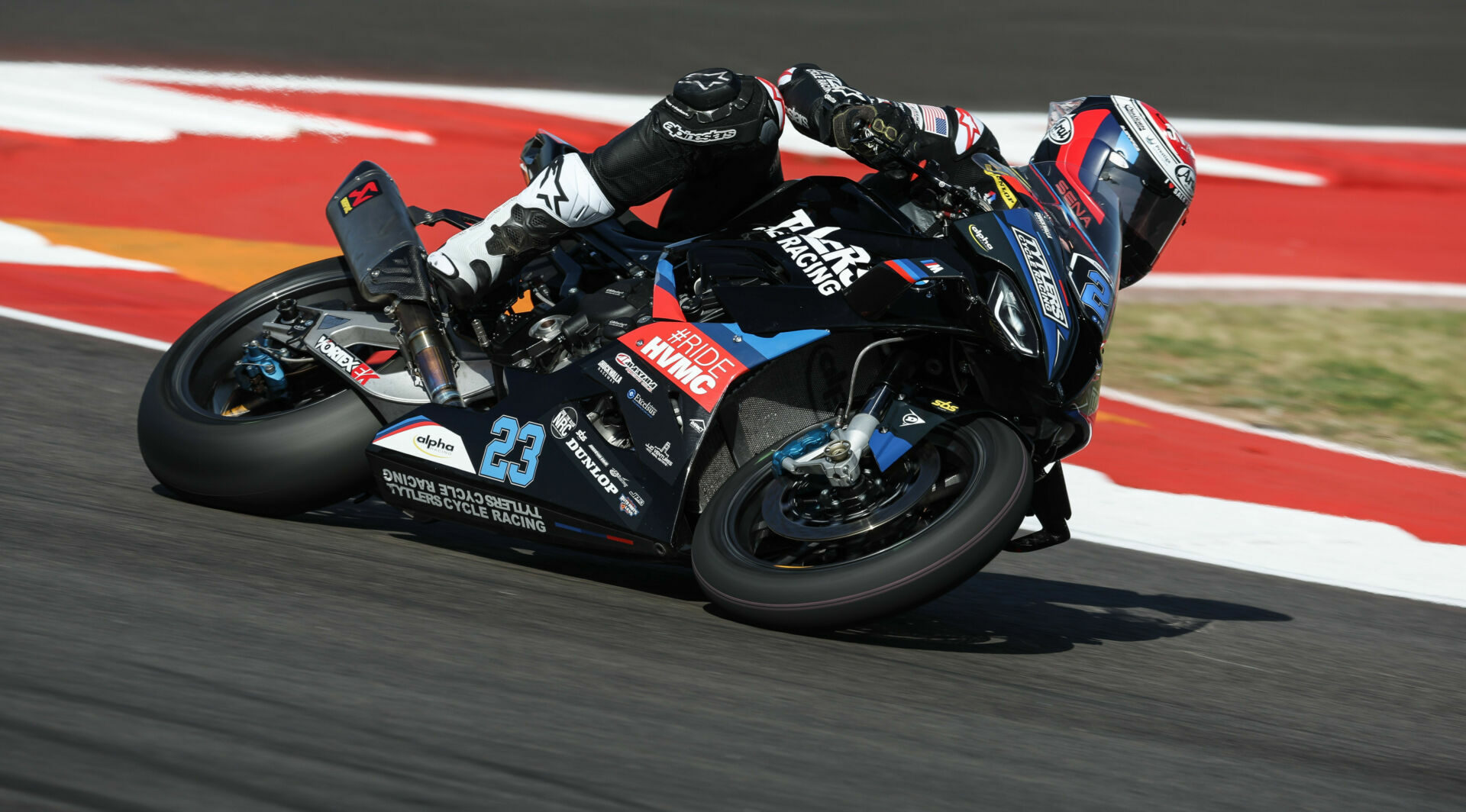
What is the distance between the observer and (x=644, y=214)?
10.3 metres

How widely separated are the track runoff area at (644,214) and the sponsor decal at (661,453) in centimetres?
233

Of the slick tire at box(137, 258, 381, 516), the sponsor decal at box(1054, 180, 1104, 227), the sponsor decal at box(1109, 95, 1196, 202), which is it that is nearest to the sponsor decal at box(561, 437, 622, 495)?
the slick tire at box(137, 258, 381, 516)

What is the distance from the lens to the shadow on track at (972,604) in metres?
3.98

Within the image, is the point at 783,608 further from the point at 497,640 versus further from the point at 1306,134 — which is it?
the point at 1306,134

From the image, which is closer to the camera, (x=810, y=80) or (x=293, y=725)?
(x=293, y=725)

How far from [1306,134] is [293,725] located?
12.0 m

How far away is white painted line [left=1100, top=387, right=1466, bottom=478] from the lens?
7.14 metres

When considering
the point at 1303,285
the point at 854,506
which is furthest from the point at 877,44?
the point at 854,506

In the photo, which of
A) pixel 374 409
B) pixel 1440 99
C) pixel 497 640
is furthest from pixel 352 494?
pixel 1440 99

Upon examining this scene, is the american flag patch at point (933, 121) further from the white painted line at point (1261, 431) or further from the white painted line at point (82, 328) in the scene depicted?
the white painted line at point (82, 328)

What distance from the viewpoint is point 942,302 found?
3.59 metres

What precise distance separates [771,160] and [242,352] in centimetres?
169

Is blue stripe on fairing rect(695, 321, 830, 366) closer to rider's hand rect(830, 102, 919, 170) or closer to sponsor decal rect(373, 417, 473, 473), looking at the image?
rider's hand rect(830, 102, 919, 170)

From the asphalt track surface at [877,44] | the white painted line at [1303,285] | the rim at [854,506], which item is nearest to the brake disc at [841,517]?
the rim at [854,506]
